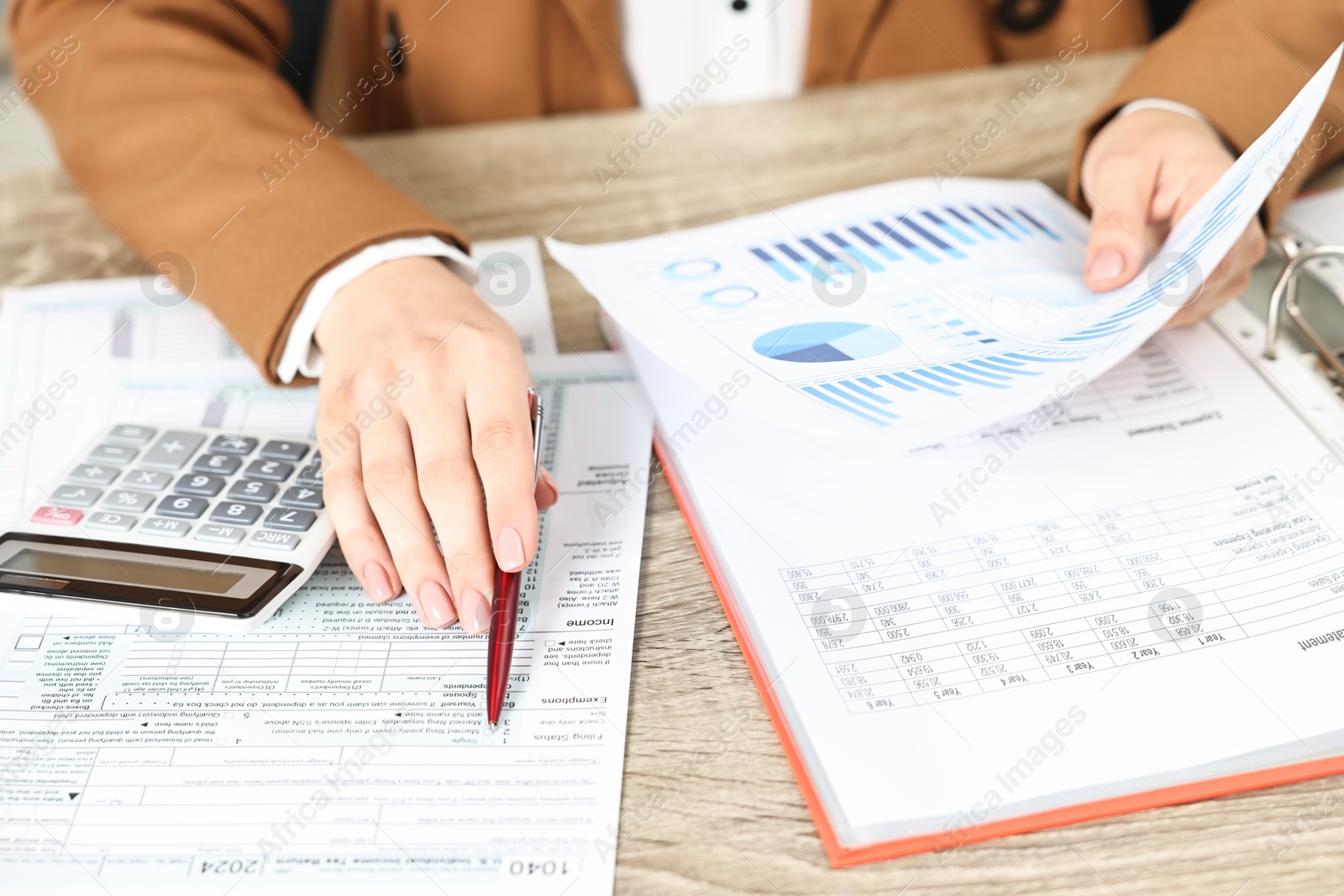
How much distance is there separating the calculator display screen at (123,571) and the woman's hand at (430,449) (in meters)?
0.06

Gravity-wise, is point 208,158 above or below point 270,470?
above

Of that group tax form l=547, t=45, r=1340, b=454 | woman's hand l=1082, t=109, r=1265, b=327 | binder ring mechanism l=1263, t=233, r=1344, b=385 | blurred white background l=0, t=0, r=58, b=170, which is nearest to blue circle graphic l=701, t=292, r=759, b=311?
tax form l=547, t=45, r=1340, b=454

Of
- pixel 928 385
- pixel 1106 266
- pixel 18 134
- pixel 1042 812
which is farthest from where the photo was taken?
pixel 18 134

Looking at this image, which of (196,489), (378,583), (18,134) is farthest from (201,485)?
(18,134)

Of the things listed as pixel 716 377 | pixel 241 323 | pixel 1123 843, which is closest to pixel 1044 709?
pixel 1123 843

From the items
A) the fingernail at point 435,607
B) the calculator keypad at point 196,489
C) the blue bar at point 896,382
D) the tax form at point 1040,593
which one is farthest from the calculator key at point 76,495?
the blue bar at point 896,382

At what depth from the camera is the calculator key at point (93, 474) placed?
1.69 ft

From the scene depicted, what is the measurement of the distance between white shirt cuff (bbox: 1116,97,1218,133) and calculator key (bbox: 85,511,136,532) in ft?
2.31

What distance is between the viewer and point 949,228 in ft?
2.07

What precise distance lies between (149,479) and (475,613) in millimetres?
223

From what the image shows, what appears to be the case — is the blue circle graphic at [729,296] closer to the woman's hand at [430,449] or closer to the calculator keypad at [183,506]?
the woman's hand at [430,449]

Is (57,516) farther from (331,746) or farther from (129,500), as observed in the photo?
(331,746)

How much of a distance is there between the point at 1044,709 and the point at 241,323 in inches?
20.7

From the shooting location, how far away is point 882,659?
410 millimetres
